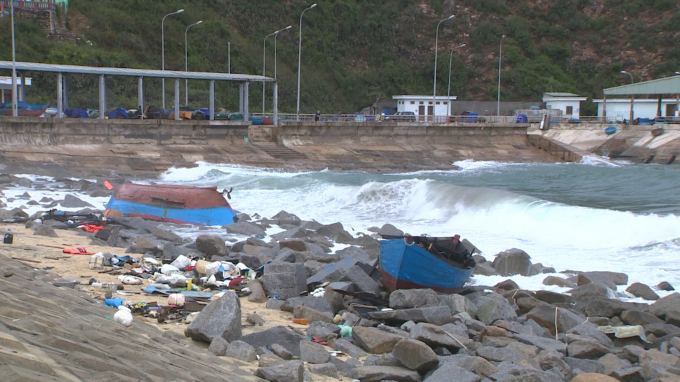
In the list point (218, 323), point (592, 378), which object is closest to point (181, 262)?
point (218, 323)

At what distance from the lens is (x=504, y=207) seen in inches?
853

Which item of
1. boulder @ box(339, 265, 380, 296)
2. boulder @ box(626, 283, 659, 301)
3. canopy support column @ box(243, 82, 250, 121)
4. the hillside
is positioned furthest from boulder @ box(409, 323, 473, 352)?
the hillside

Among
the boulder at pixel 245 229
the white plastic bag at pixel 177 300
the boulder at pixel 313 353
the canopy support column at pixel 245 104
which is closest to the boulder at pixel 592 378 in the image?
the boulder at pixel 313 353

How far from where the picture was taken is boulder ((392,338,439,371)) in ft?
24.0

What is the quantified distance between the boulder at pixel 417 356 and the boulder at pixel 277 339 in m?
1.19

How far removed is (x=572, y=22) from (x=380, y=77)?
28958 mm

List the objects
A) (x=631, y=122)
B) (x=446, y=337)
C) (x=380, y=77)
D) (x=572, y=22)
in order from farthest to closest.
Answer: (x=572, y=22)
(x=380, y=77)
(x=631, y=122)
(x=446, y=337)

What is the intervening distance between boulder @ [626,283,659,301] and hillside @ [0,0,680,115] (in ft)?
138

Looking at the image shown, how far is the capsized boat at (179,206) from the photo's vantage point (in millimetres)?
18859

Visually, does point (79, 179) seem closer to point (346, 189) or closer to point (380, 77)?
point (346, 189)

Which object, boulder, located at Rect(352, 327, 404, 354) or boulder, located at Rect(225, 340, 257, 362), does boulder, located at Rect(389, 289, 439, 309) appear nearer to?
boulder, located at Rect(352, 327, 404, 354)

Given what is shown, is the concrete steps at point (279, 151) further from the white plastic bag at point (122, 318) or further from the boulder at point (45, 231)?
the white plastic bag at point (122, 318)

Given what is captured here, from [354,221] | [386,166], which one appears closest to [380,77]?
[386,166]

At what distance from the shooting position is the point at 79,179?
28578 millimetres
